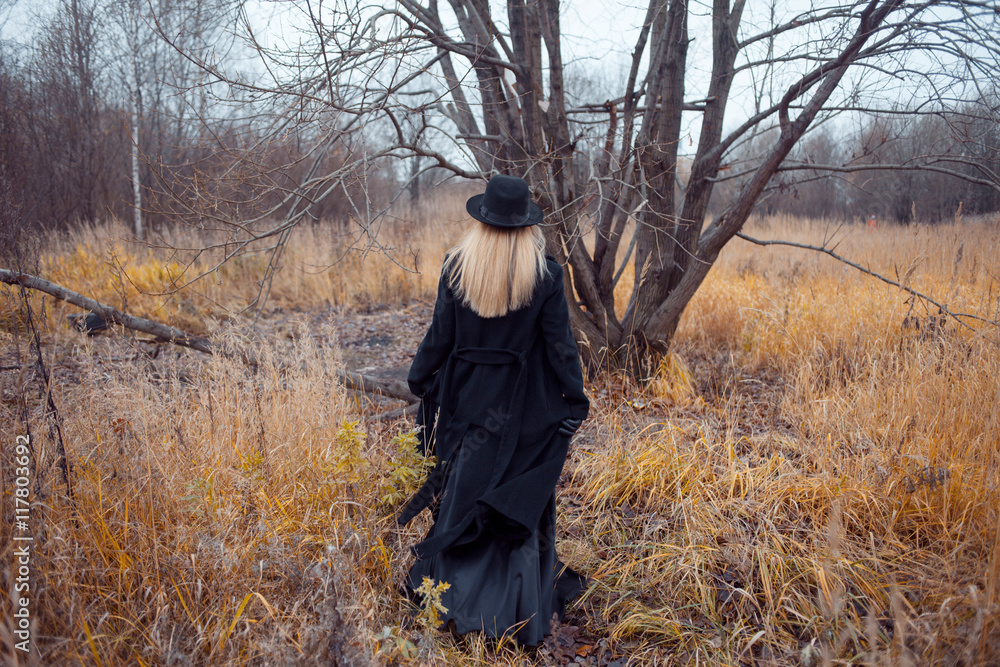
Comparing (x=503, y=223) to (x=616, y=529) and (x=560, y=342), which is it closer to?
(x=560, y=342)

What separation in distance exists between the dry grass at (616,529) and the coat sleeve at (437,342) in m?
0.48

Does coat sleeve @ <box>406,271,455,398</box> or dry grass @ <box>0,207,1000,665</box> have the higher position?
coat sleeve @ <box>406,271,455,398</box>

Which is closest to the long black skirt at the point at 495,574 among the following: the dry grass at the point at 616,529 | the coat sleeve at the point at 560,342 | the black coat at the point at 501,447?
the black coat at the point at 501,447

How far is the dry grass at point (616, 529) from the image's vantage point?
2.07m

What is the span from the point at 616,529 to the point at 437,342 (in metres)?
1.55

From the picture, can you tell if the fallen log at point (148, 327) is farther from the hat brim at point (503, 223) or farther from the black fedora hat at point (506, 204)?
the black fedora hat at point (506, 204)

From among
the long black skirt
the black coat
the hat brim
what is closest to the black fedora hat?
the hat brim

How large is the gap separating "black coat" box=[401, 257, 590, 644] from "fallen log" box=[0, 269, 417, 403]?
1791 millimetres

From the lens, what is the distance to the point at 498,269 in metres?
2.29

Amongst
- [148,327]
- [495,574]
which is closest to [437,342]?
[495,574]

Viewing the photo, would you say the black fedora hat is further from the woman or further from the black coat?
the black coat

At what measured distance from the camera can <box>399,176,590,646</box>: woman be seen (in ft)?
7.57

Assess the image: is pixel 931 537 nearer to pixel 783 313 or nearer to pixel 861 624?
pixel 861 624

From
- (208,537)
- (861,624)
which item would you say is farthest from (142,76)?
(861,624)
